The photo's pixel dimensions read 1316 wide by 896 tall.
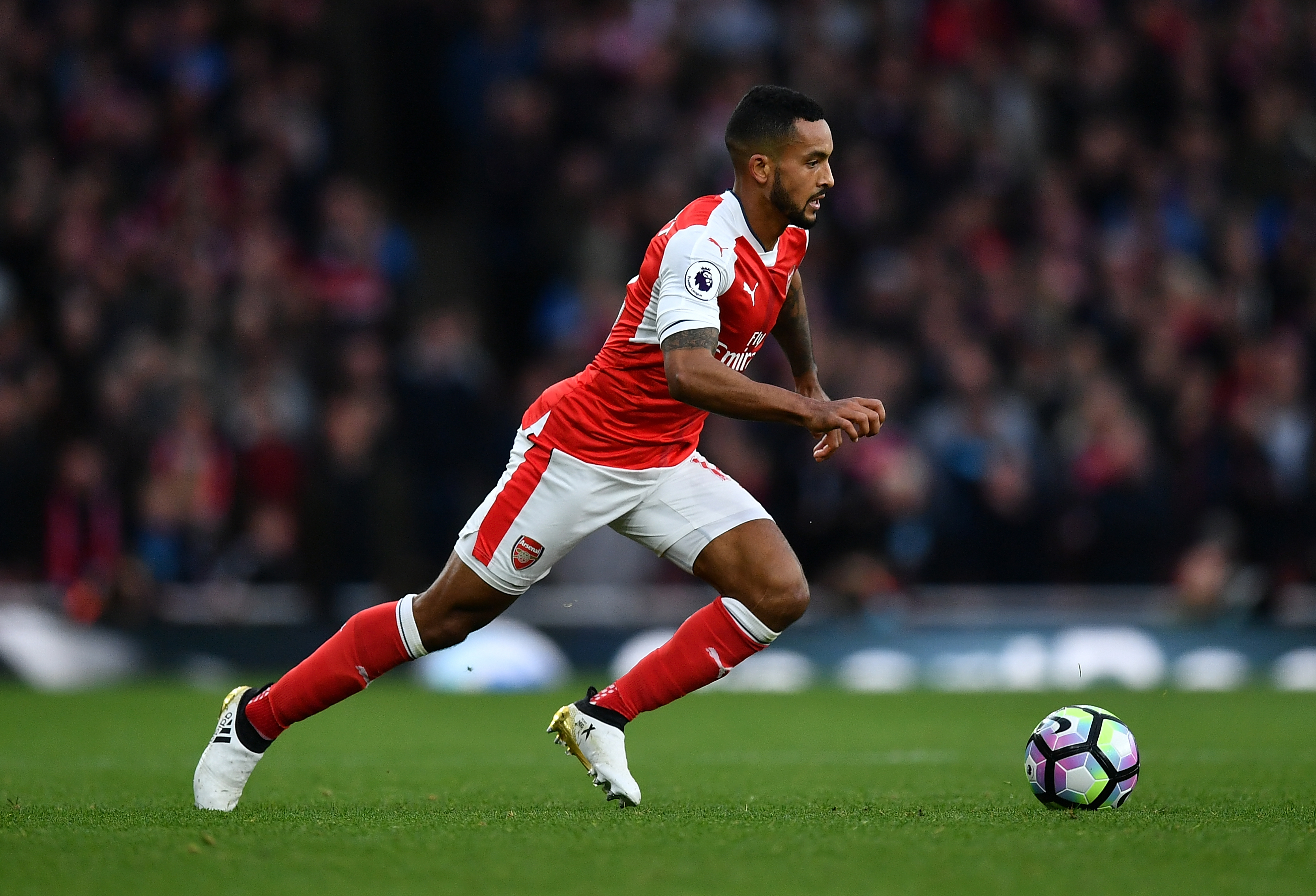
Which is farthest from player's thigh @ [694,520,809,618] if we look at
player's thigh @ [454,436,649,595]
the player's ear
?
the player's ear

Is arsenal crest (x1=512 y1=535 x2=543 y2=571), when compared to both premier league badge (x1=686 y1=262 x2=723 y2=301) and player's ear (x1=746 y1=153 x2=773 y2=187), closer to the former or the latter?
premier league badge (x1=686 y1=262 x2=723 y2=301)

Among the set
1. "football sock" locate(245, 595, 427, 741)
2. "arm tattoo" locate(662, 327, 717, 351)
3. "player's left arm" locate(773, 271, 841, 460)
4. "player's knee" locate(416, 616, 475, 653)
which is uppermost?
"player's left arm" locate(773, 271, 841, 460)

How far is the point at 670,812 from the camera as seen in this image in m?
5.62

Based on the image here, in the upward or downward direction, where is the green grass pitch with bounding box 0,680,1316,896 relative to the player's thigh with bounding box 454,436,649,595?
downward

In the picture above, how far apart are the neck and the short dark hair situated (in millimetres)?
124

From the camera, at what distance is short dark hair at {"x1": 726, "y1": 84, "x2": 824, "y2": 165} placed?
5633mm

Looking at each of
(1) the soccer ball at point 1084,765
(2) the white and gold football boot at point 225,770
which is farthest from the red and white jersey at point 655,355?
(1) the soccer ball at point 1084,765

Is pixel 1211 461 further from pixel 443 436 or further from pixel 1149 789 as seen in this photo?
pixel 1149 789

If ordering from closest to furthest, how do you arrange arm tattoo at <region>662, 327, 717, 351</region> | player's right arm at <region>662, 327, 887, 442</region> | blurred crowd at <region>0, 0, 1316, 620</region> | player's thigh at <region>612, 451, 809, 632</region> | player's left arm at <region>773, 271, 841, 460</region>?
player's right arm at <region>662, 327, 887, 442</region> < arm tattoo at <region>662, 327, 717, 351</region> < player's thigh at <region>612, 451, 809, 632</region> < player's left arm at <region>773, 271, 841, 460</region> < blurred crowd at <region>0, 0, 1316, 620</region>

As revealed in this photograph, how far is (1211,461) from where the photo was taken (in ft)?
41.7

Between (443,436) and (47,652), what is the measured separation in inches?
130

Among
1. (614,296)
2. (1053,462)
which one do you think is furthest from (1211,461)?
(614,296)

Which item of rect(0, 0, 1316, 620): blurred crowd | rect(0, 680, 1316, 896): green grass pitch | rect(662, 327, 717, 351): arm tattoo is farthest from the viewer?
rect(0, 0, 1316, 620): blurred crowd

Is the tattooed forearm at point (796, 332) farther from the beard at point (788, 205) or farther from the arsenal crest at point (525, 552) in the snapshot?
the arsenal crest at point (525, 552)
